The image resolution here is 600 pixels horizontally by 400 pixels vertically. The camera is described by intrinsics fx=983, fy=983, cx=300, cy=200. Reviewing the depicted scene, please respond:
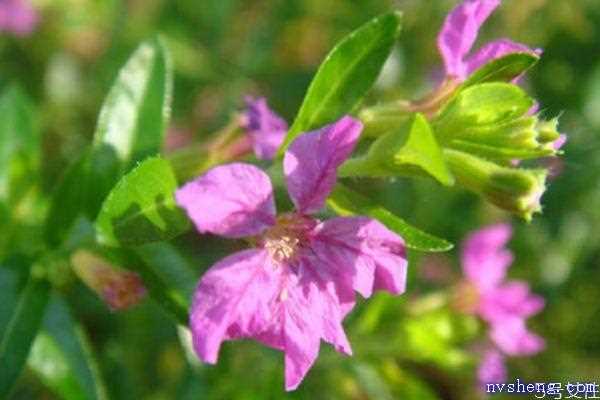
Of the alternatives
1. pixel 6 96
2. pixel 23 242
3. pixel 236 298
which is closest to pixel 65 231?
pixel 23 242

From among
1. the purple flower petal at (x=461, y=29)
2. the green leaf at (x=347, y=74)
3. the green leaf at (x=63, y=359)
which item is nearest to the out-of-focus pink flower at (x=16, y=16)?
the green leaf at (x=63, y=359)

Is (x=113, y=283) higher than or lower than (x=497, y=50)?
lower

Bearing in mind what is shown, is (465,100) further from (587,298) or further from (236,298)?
(587,298)

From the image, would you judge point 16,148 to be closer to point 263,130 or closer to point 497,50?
point 263,130

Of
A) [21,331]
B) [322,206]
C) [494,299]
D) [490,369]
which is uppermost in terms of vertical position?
[322,206]

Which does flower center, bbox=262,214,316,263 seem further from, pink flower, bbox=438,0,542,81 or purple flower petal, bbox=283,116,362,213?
pink flower, bbox=438,0,542,81

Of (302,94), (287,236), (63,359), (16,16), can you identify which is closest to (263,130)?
(287,236)

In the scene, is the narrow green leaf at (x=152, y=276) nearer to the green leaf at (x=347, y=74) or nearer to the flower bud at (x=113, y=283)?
the flower bud at (x=113, y=283)
